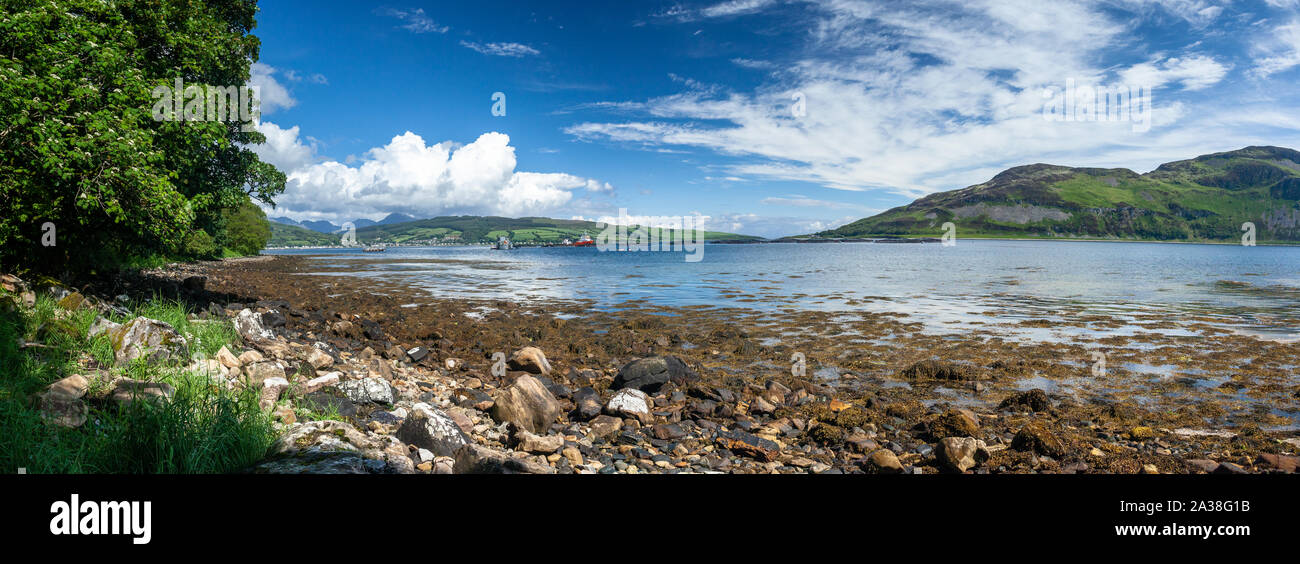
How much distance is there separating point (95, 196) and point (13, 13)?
14.0 feet

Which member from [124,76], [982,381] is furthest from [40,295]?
[982,381]

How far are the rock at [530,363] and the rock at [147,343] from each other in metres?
8.55

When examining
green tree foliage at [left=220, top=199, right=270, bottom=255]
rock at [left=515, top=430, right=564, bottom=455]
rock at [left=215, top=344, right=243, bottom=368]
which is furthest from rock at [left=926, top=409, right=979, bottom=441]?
green tree foliage at [left=220, top=199, right=270, bottom=255]

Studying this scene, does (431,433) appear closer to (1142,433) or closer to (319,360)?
(319,360)

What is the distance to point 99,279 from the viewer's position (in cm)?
2303

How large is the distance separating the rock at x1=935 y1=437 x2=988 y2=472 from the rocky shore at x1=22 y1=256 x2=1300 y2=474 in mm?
33

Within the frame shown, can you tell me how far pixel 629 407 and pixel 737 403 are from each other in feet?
10.7

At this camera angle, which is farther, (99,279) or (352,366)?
(99,279)

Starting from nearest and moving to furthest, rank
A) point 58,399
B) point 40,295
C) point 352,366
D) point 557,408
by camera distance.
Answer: point 58,399
point 557,408
point 40,295
point 352,366

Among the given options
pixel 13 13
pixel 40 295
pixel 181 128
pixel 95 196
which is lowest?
pixel 40 295

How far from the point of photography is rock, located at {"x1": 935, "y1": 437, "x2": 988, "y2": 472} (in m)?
9.47

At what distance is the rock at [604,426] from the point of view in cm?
1118

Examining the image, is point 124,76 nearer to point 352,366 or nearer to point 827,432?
point 352,366

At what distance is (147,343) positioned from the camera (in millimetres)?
10766
